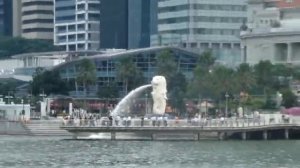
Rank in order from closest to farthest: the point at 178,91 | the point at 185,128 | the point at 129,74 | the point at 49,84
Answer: the point at 185,128, the point at 178,91, the point at 129,74, the point at 49,84

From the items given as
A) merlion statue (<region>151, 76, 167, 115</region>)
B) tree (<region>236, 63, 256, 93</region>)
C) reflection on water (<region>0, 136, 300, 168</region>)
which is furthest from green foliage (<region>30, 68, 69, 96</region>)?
reflection on water (<region>0, 136, 300, 168</region>)

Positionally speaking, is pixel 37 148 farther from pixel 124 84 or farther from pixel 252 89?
pixel 124 84

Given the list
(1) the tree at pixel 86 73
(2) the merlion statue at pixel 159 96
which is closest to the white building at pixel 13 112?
(2) the merlion statue at pixel 159 96

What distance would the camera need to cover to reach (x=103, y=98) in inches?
6791

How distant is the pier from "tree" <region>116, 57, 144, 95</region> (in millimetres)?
52662

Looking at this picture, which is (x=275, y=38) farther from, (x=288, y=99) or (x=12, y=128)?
(x=12, y=128)

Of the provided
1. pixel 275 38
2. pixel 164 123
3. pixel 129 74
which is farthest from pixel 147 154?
pixel 275 38

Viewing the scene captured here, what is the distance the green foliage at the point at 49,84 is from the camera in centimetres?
18000

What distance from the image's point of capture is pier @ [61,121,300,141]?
11550cm

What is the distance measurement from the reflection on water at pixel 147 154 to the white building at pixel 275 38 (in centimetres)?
7219

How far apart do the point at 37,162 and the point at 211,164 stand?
10.7m

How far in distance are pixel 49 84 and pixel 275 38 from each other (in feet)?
101

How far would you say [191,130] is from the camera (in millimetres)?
115750

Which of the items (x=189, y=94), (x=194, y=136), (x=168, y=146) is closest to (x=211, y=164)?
(x=168, y=146)
